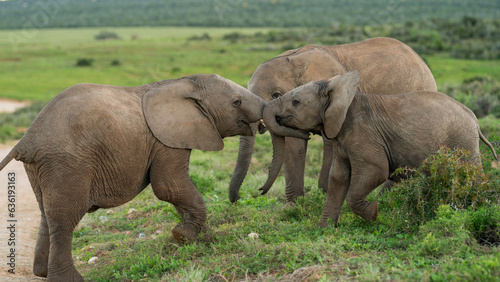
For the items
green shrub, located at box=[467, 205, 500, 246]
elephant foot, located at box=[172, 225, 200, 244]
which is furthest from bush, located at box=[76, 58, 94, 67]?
green shrub, located at box=[467, 205, 500, 246]

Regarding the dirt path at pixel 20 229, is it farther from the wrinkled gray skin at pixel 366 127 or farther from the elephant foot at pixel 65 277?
the wrinkled gray skin at pixel 366 127

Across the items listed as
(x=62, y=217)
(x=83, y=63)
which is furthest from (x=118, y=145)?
(x=83, y=63)

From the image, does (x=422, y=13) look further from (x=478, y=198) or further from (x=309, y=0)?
(x=478, y=198)

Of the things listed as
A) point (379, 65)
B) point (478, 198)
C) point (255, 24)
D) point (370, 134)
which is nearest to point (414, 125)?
point (370, 134)

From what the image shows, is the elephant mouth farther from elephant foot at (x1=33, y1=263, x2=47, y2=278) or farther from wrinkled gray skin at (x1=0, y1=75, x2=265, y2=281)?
elephant foot at (x1=33, y1=263, x2=47, y2=278)

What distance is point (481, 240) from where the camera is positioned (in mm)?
6336

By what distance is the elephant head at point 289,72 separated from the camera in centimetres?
848

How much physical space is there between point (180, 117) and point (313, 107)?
1.53 meters

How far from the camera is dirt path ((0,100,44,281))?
7.22 metres

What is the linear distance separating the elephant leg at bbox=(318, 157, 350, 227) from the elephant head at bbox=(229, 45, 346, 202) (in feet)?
4.86

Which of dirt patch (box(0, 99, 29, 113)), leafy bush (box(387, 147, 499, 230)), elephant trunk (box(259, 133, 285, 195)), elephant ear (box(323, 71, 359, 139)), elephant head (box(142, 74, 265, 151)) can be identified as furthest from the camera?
dirt patch (box(0, 99, 29, 113))

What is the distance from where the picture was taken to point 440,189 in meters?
A: 6.61


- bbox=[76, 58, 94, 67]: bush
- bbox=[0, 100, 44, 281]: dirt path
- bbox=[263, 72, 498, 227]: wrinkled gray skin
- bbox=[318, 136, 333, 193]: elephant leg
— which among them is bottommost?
bbox=[76, 58, 94, 67]: bush

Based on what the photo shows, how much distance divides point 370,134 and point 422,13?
3018 inches
